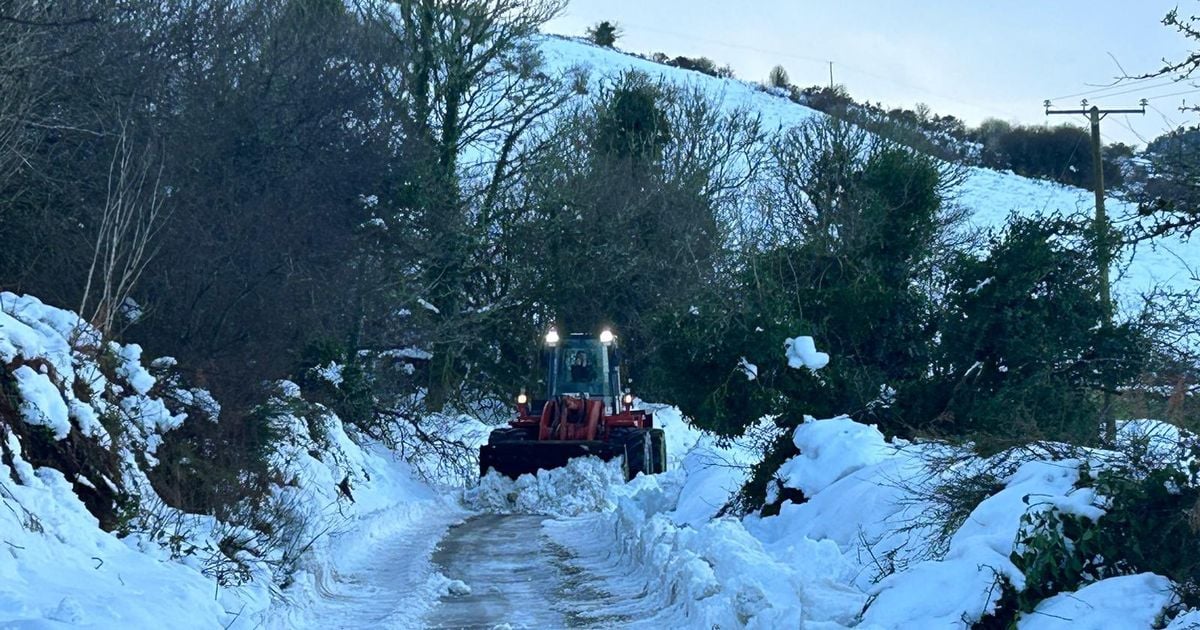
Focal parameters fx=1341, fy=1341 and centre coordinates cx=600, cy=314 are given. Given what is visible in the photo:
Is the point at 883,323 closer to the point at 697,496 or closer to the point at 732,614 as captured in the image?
the point at 697,496

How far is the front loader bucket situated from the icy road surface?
14.4 feet

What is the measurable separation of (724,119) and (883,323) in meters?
32.8

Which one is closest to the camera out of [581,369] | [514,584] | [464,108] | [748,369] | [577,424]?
[514,584]

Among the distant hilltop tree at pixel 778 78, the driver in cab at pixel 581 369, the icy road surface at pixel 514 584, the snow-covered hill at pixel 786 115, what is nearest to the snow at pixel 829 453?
the icy road surface at pixel 514 584

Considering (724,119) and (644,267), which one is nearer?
(644,267)

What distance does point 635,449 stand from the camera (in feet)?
73.4

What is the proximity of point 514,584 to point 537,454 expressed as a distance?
32.6ft

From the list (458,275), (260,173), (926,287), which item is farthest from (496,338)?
(926,287)

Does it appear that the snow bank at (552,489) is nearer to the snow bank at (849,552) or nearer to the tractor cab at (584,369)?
the tractor cab at (584,369)

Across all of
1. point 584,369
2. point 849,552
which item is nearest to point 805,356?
point 849,552

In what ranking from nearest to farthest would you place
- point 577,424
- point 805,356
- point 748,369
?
point 805,356 → point 748,369 → point 577,424

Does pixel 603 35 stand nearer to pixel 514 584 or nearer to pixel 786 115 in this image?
pixel 786 115

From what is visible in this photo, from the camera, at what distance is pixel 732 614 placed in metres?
8.78

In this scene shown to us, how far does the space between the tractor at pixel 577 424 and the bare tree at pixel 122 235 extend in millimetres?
7385
